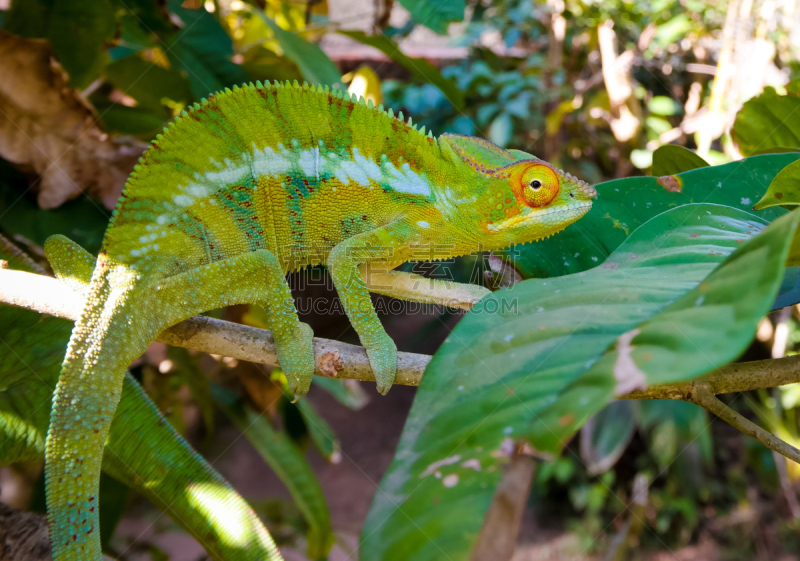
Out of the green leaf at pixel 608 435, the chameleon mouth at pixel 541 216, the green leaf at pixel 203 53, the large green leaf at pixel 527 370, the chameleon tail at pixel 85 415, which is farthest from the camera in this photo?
the green leaf at pixel 608 435

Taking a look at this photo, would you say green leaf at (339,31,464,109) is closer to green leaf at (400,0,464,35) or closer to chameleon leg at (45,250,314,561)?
green leaf at (400,0,464,35)

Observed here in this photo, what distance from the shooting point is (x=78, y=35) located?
1663 millimetres

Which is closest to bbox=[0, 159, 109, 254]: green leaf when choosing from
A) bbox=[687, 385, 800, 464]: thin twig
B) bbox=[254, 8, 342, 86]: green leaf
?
bbox=[254, 8, 342, 86]: green leaf

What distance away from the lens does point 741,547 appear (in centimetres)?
392

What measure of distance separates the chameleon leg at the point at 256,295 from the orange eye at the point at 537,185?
62 centimetres

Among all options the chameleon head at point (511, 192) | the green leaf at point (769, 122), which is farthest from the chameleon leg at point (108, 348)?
the green leaf at point (769, 122)

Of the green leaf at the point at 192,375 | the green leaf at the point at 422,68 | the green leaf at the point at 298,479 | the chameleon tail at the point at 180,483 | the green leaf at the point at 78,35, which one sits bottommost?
the green leaf at the point at 298,479

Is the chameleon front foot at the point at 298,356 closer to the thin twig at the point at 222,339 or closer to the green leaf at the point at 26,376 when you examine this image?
the thin twig at the point at 222,339

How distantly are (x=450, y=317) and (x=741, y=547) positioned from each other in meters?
2.92

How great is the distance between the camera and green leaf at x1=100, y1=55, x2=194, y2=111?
1902 millimetres

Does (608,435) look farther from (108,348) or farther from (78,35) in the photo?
(78,35)

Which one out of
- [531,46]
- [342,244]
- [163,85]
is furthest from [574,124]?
[342,244]

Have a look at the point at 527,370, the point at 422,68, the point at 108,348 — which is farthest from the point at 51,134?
the point at 527,370

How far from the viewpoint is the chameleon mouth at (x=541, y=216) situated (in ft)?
4.02
